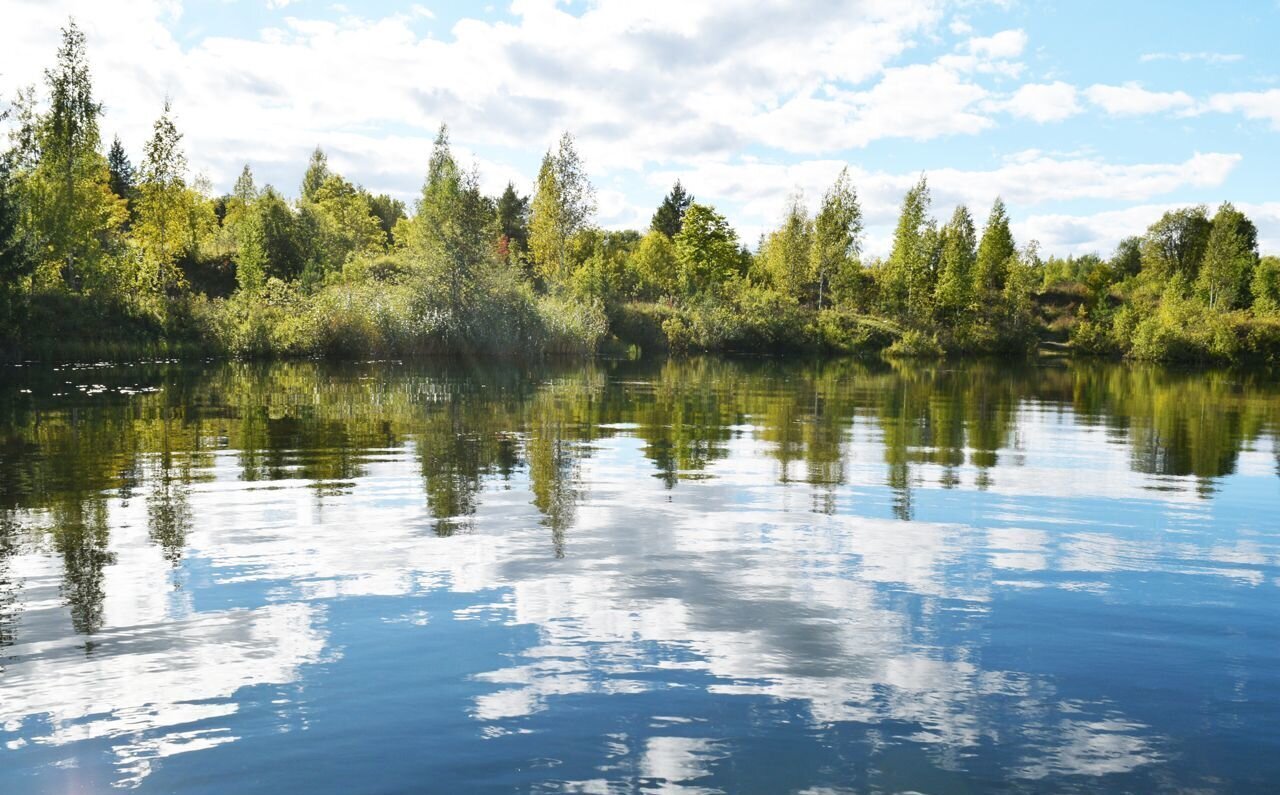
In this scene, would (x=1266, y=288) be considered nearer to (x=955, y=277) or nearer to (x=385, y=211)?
(x=955, y=277)

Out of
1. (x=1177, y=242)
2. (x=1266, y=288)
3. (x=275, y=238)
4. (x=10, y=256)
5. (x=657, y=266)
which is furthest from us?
(x=1177, y=242)

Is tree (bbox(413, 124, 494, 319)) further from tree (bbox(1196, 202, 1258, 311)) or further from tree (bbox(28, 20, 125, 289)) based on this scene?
tree (bbox(1196, 202, 1258, 311))

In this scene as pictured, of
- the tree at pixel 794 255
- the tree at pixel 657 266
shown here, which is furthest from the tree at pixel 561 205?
the tree at pixel 794 255

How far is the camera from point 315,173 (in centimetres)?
11512

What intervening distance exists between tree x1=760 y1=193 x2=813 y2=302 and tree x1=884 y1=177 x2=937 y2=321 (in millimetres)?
9463

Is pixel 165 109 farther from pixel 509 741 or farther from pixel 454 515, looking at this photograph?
pixel 509 741

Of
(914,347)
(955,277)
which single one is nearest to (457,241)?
(914,347)

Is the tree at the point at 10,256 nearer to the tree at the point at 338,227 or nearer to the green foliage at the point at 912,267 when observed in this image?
the tree at the point at 338,227

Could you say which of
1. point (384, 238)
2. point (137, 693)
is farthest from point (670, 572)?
point (384, 238)

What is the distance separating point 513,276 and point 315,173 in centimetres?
7011

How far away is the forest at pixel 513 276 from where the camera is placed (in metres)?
52.9

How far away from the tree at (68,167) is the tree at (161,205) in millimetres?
2750

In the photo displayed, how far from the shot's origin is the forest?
5285 centimetres

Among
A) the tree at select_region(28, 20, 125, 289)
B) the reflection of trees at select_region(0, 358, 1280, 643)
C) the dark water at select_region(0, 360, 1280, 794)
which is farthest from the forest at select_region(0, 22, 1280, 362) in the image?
the dark water at select_region(0, 360, 1280, 794)
